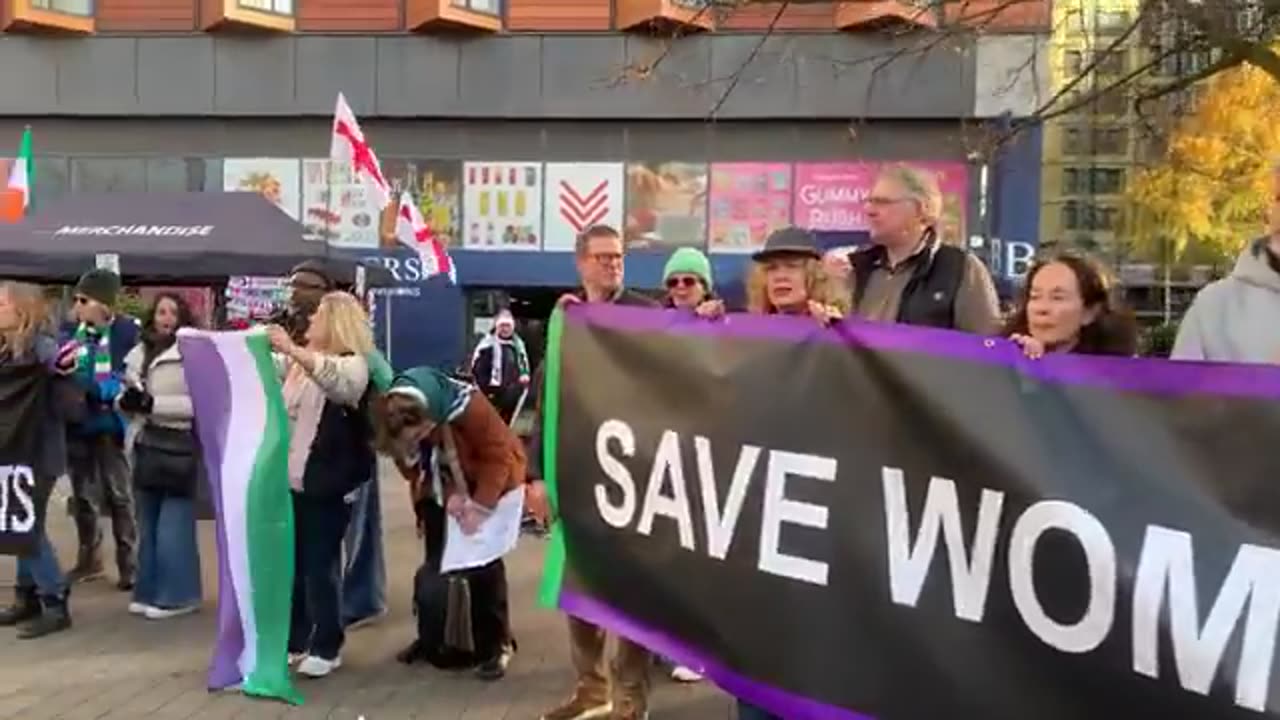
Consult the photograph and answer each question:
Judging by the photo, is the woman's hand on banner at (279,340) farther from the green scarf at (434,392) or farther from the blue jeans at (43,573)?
the blue jeans at (43,573)

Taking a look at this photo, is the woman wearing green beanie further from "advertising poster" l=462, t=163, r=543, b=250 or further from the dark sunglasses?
"advertising poster" l=462, t=163, r=543, b=250

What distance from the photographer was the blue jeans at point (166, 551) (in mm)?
7398

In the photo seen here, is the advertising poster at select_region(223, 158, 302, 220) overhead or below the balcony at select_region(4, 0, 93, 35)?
below

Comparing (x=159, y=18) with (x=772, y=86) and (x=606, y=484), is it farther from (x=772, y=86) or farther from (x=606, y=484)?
(x=606, y=484)

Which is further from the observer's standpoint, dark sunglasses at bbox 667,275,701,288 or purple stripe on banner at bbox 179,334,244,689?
purple stripe on banner at bbox 179,334,244,689

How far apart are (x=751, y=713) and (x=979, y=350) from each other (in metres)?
1.42

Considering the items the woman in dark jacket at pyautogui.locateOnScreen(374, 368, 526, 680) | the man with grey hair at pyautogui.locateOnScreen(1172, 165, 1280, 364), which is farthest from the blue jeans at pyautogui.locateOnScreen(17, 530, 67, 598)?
the man with grey hair at pyautogui.locateOnScreen(1172, 165, 1280, 364)

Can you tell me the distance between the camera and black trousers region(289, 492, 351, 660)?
19.8ft

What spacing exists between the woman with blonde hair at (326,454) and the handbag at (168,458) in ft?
4.57

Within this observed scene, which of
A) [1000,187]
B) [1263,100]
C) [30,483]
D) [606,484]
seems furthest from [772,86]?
[606,484]

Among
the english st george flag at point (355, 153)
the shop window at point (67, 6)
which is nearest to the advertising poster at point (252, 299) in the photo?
the english st george flag at point (355, 153)

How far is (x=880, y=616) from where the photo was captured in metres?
3.48

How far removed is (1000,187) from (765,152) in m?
3.57

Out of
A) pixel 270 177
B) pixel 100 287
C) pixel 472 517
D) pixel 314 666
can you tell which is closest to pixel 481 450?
pixel 472 517
